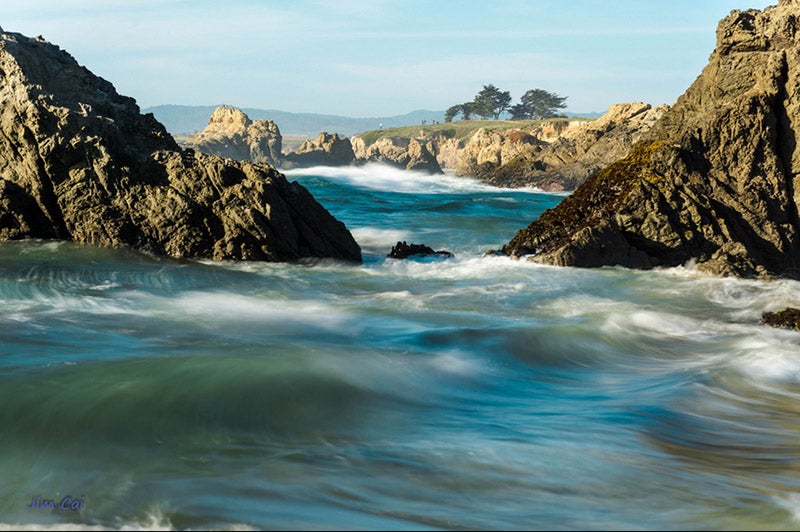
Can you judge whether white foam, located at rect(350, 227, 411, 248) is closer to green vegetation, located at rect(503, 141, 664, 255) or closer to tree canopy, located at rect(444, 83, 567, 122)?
green vegetation, located at rect(503, 141, 664, 255)

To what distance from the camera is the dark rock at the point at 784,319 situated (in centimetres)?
1178

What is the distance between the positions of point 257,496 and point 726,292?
A: 35.2ft

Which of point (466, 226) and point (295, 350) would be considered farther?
point (466, 226)

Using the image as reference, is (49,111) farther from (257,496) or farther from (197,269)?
(257,496)

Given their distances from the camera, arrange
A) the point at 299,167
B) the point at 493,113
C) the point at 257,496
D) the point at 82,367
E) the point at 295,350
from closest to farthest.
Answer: the point at 257,496, the point at 82,367, the point at 295,350, the point at 299,167, the point at 493,113

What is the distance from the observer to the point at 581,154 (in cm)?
5881

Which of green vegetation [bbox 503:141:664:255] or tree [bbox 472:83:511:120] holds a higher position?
tree [bbox 472:83:511:120]

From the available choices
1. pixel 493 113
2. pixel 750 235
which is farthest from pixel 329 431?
pixel 493 113

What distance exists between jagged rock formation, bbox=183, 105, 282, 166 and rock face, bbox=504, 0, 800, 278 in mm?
82216

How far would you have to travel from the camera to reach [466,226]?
28.0 meters

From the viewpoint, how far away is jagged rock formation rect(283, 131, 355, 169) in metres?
100
